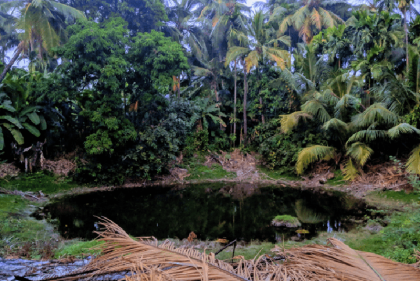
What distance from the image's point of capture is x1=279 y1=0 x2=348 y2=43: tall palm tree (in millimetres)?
17859

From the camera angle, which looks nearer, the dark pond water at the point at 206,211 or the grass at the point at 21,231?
the grass at the point at 21,231

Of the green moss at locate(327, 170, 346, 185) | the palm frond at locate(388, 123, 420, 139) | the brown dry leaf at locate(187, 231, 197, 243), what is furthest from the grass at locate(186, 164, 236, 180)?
the brown dry leaf at locate(187, 231, 197, 243)

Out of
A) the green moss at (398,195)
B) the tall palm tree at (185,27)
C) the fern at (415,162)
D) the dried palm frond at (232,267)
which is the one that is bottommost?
the green moss at (398,195)

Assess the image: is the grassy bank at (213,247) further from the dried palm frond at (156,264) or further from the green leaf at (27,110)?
the green leaf at (27,110)

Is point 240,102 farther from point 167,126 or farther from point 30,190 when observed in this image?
point 30,190

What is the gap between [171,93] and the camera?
1611cm

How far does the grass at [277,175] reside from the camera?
12.7m

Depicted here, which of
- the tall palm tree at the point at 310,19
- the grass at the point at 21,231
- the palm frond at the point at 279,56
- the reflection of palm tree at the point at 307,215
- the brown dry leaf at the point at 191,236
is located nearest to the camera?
the grass at the point at 21,231

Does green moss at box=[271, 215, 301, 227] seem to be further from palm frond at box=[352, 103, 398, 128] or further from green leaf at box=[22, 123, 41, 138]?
green leaf at box=[22, 123, 41, 138]

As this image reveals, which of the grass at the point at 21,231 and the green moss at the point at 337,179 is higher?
the green moss at the point at 337,179

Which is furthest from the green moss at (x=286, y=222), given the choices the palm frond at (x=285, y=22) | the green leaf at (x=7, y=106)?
the palm frond at (x=285, y=22)

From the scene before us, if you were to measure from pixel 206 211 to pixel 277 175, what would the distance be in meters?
6.57

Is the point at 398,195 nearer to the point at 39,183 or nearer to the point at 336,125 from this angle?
the point at 336,125

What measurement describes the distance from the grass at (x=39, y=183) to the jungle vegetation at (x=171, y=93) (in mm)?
719
